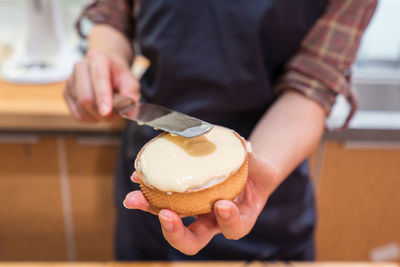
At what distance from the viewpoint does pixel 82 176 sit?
1.14m

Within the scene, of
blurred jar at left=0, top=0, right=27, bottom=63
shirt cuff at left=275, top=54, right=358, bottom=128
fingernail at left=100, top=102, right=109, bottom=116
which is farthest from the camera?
blurred jar at left=0, top=0, right=27, bottom=63

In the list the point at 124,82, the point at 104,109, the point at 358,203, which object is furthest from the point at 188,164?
the point at 358,203

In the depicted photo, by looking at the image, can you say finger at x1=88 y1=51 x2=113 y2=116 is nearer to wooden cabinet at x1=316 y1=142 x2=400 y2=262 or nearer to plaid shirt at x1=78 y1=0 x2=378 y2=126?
plaid shirt at x1=78 y1=0 x2=378 y2=126

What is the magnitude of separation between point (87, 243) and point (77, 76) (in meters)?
0.80

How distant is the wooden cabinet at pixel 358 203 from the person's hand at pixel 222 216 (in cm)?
70

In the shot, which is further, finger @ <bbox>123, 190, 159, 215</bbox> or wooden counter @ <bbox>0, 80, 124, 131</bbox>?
wooden counter @ <bbox>0, 80, 124, 131</bbox>

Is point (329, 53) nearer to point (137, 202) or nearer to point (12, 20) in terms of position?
point (137, 202)

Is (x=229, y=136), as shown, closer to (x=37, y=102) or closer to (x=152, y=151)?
(x=152, y=151)

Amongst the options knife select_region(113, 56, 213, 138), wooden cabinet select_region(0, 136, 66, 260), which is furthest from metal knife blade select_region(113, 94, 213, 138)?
wooden cabinet select_region(0, 136, 66, 260)

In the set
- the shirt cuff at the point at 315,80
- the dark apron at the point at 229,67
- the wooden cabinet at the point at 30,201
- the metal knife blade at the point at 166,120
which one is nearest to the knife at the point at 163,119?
the metal knife blade at the point at 166,120

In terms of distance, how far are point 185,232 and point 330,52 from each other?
45 centimetres

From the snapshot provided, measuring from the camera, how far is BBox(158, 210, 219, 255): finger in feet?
1.10

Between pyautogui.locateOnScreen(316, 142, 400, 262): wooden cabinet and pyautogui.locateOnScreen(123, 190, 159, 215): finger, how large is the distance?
31.8 inches

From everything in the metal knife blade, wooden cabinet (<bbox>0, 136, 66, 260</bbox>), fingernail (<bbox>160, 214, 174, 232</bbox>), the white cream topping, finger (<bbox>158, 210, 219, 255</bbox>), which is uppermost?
the metal knife blade
